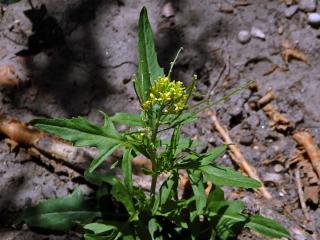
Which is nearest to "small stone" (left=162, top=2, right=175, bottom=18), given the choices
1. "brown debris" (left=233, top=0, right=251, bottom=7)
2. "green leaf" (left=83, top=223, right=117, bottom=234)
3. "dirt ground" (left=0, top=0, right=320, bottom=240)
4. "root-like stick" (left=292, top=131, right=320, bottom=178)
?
"dirt ground" (left=0, top=0, right=320, bottom=240)

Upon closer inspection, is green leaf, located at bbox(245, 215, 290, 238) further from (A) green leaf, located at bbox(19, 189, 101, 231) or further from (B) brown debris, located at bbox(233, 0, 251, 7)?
(B) brown debris, located at bbox(233, 0, 251, 7)

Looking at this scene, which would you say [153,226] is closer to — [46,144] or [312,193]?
[46,144]

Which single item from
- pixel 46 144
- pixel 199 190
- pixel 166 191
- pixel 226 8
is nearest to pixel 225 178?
pixel 199 190

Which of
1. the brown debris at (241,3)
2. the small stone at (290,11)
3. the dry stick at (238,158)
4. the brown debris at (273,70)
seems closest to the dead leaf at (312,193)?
the dry stick at (238,158)

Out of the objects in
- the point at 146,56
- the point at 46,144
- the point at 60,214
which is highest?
the point at 146,56

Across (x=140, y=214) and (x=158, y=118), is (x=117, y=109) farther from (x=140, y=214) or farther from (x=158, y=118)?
(x=158, y=118)

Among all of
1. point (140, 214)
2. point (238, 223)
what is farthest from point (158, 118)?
point (238, 223)
